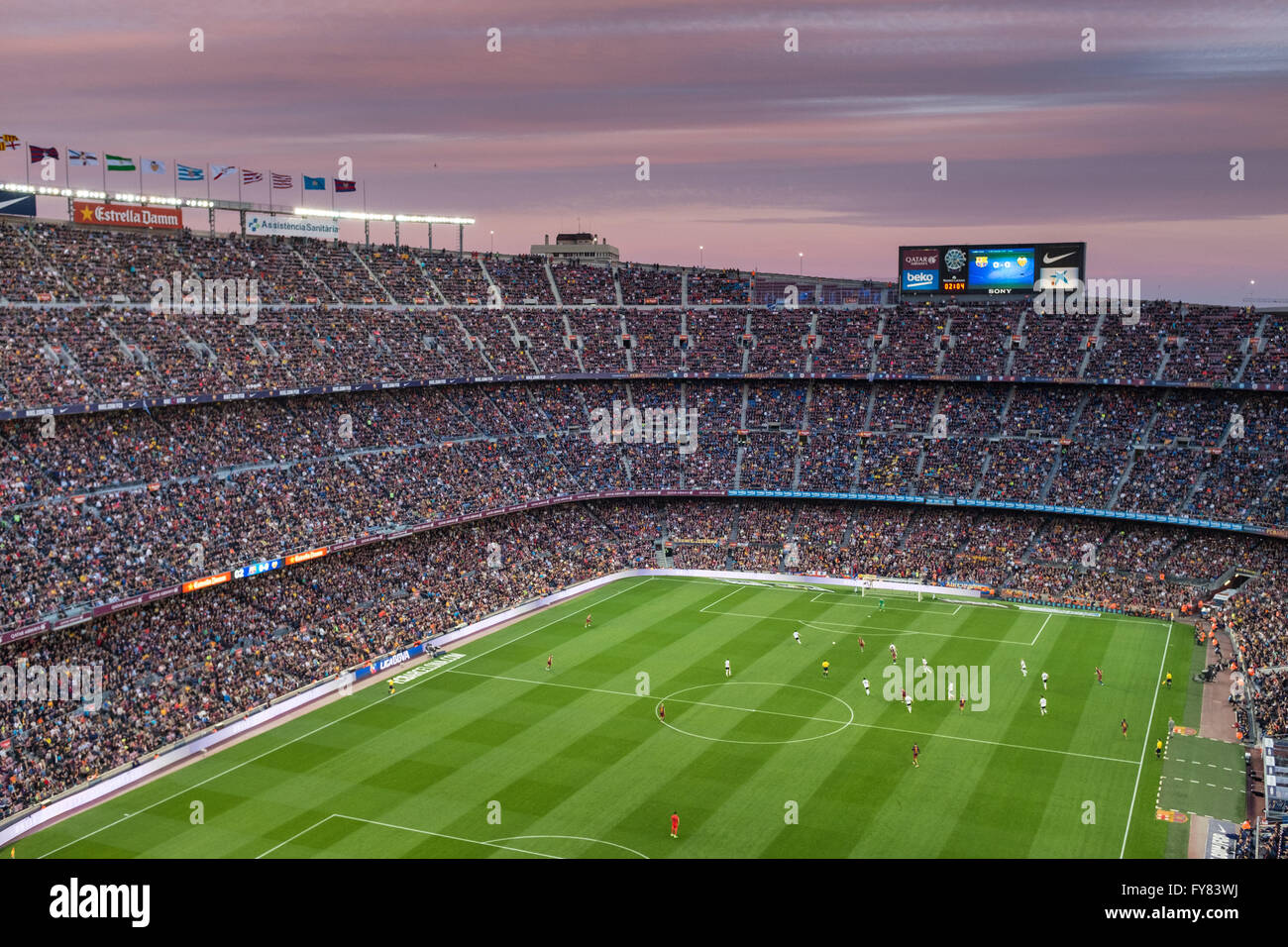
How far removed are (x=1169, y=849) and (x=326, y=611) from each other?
38788 mm

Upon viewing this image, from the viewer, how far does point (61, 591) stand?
146 feet

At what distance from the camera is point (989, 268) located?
84.6m

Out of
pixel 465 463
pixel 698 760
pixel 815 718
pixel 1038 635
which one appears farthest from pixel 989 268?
pixel 698 760

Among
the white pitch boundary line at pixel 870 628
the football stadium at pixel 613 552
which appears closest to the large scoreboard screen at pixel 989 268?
the football stadium at pixel 613 552

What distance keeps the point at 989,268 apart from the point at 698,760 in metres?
55.0

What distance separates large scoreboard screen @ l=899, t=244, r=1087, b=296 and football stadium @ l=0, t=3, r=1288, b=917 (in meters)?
0.27

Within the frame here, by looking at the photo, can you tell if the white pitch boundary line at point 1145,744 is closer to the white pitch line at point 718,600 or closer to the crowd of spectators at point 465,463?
the crowd of spectators at point 465,463

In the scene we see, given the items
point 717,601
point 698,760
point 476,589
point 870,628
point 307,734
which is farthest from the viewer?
point 717,601

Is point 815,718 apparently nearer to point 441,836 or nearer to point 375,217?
point 441,836

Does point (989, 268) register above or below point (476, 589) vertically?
above

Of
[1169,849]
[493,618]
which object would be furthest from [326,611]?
[1169,849]

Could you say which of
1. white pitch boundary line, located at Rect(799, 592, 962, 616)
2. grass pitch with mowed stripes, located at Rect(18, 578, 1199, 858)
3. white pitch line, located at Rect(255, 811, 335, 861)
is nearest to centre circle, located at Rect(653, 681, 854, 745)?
grass pitch with mowed stripes, located at Rect(18, 578, 1199, 858)
